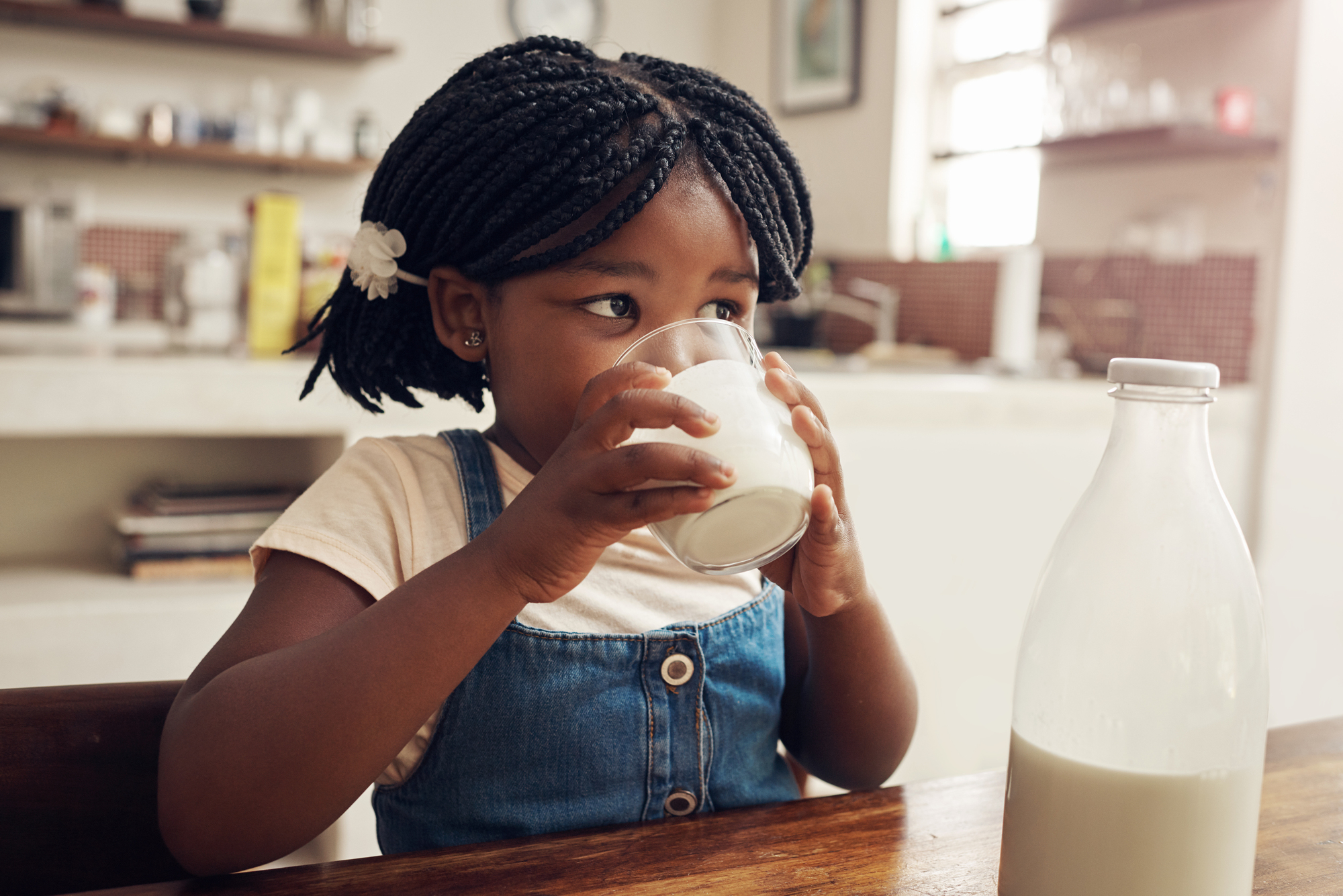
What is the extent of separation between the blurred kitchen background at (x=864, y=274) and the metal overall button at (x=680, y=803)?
23.4 inches

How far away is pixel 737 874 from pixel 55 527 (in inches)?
71.8

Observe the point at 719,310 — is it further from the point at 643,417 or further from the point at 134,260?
the point at 134,260

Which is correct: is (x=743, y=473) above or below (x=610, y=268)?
below

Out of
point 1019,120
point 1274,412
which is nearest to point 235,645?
point 1274,412

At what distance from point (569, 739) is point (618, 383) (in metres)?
0.32

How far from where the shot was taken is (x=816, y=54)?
4.00m

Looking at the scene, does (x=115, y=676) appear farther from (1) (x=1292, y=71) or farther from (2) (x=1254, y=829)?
(1) (x=1292, y=71)

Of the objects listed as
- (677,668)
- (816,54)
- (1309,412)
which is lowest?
(677,668)

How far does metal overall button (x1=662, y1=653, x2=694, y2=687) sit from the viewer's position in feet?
2.51

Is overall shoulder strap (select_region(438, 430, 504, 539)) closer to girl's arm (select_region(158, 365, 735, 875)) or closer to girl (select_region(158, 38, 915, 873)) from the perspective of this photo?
girl (select_region(158, 38, 915, 873))

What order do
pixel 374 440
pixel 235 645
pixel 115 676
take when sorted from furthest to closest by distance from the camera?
pixel 115 676
pixel 374 440
pixel 235 645

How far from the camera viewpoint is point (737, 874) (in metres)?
0.55

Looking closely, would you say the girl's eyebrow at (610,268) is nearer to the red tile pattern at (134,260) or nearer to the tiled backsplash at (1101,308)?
the tiled backsplash at (1101,308)

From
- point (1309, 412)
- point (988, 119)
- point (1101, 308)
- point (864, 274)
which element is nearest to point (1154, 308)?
point (1101, 308)
